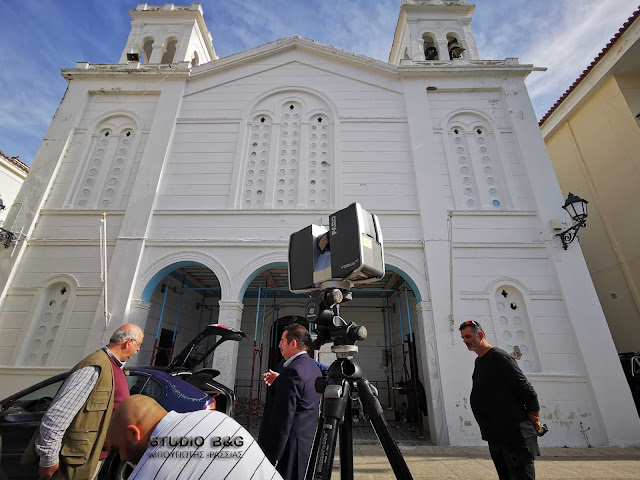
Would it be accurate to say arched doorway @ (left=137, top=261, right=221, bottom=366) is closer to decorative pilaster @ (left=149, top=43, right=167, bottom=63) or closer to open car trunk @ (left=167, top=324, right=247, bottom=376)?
open car trunk @ (left=167, top=324, right=247, bottom=376)

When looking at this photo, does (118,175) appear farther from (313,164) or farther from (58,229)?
(313,164)

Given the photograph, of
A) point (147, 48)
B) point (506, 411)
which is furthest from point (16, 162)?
point (506, 411)

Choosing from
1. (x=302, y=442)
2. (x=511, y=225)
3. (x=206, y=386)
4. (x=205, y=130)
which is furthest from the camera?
(x=205, y=130)

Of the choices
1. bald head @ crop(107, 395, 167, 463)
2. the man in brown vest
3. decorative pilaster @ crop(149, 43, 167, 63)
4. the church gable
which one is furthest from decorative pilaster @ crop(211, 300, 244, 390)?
decorative pilaster @ crop(149, 43, 167, 63)

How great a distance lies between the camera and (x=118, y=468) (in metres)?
3.28

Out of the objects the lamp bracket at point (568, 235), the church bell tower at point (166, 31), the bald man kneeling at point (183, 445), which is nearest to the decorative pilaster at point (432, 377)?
the lamp bracket at point (568, 235)

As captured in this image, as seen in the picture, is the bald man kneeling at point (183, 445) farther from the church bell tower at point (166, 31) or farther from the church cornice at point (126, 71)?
the church bell tower at point (166, 31)

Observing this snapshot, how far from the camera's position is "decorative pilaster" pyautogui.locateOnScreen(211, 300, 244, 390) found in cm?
622

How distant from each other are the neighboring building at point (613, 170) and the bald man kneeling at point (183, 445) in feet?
33.5

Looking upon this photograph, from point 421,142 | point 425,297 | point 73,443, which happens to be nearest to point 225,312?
point 425,297

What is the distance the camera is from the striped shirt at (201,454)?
121cm

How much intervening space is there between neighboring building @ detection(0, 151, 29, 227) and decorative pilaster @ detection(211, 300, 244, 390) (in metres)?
11.0

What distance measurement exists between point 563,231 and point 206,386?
781 centimetres

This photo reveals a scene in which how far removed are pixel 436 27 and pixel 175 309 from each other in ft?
40.9
